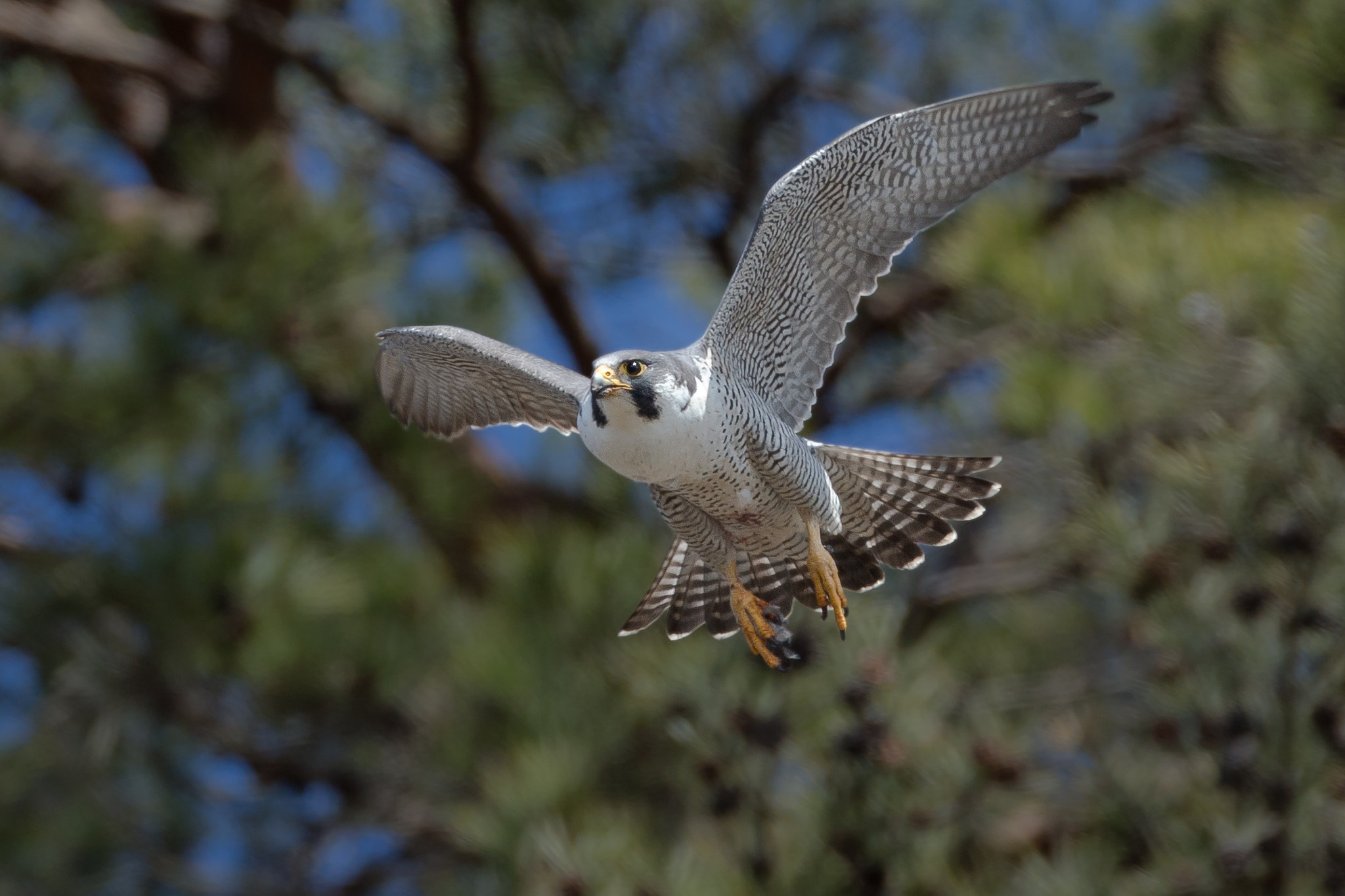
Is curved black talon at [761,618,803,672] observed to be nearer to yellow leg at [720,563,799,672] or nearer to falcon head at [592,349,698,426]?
yellow leg at [720,563,799,672]

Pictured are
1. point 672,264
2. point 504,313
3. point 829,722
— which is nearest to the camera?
point 829,722

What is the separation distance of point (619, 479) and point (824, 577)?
240 centimetres

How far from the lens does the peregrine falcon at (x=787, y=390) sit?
2.92 meters

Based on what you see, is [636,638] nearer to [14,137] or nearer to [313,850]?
[313,850]

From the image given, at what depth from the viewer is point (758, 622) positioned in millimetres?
3047

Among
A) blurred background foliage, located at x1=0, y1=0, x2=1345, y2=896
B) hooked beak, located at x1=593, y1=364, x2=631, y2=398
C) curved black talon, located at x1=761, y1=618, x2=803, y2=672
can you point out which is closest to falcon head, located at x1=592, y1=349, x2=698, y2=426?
hooked beak, located at x1=593, y1=364, x2=631, y2=398

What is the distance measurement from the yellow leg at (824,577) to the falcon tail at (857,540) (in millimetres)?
340

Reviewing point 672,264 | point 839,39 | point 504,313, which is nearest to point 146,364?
point 504,313

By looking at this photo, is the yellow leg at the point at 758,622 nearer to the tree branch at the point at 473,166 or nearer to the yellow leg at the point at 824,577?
the yellow leg at the point at 824,577

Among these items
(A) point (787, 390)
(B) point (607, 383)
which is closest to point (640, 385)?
(B) point (607, 383)

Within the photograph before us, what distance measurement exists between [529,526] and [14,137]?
2659mm

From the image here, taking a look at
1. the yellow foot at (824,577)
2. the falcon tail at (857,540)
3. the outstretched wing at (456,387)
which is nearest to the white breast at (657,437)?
the yellow foot at (824,577)

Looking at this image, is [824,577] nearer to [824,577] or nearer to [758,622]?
[824,577]

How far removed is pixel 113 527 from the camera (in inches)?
209
